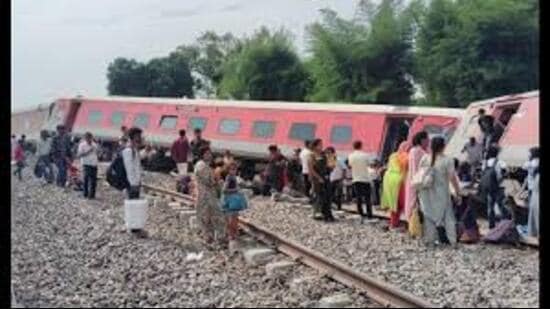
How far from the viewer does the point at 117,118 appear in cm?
3178

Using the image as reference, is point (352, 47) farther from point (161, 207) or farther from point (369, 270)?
point (369, 270)

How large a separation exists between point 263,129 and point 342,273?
16214mm

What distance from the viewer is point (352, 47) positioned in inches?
1714

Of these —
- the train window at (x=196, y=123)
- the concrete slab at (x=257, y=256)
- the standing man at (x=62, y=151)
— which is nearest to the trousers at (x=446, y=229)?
the concrete slab at (x=257, y=256)

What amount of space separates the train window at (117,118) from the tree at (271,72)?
62.2 ft

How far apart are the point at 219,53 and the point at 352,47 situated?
3713cm

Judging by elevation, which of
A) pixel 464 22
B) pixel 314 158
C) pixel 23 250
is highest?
pixel 464 22

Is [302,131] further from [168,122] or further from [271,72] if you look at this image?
[271,72]

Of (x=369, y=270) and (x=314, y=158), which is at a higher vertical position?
(x=314, y=158)

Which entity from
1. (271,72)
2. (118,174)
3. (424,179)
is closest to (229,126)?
(118,174)

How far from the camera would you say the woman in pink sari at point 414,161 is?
39.2 ft

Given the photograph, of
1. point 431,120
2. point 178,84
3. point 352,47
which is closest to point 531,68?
point 352,47

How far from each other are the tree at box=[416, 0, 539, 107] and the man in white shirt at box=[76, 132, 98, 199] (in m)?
20.8

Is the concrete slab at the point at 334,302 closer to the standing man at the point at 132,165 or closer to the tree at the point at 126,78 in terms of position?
the standing man at the point at 132,165
